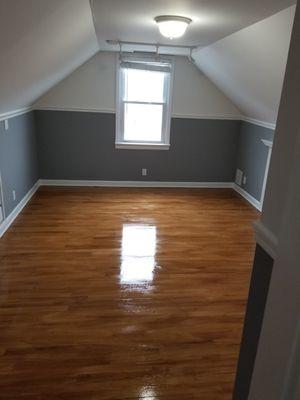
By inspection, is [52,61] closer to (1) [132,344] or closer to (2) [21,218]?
(2) [21,218]

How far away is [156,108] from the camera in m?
5.03

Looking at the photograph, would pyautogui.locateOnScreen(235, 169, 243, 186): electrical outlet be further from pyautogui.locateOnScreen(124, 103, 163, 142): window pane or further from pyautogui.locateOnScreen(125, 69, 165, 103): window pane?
pyautogui.locateOnScreen(125, 69, 165, 103): window pane

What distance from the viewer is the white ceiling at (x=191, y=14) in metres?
2.15

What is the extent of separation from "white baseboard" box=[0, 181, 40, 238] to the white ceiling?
218cm

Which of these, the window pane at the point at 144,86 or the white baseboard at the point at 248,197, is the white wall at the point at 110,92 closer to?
the window pane at the point at 144,86

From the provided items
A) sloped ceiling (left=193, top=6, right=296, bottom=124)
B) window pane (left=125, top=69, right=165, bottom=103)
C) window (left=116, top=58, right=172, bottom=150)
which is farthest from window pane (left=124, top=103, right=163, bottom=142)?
sloped ceiling (left=193, top=6, right=296, bottom=124)

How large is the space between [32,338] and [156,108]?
387cm

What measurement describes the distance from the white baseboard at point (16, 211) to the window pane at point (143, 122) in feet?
5.30

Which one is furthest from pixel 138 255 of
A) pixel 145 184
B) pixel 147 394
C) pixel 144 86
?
pixel 144 86

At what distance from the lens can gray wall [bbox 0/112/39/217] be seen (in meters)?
3.49

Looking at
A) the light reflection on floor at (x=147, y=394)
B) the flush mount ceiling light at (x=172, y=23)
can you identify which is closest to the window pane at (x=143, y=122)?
the flush mount ceiling light at (x=172, y=23)

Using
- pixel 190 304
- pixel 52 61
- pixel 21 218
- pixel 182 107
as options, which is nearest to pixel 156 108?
pixel 182 107

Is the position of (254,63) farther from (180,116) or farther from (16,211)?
(16,211)

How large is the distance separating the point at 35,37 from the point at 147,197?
118 inches
